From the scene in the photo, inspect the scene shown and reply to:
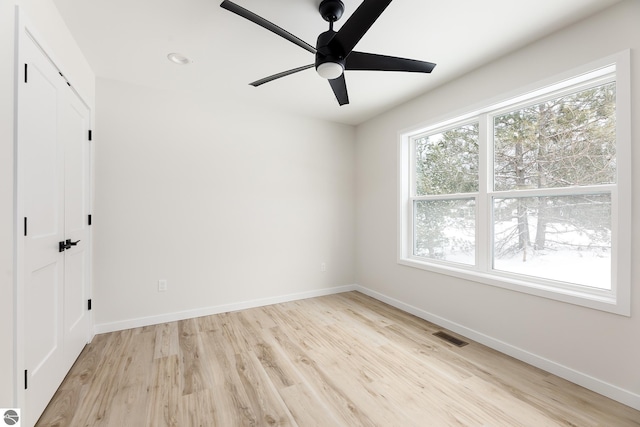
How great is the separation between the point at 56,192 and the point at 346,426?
2.40 metres

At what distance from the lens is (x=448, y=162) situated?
308cm

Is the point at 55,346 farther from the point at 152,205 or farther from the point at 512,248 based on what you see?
the point at 512,248

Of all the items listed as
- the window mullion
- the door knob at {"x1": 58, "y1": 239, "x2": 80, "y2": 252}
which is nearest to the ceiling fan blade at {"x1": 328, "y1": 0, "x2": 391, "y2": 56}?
the window mullion

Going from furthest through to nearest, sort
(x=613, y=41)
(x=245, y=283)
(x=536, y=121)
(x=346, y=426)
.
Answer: (x=245, y=283) < (x=536, y=121) < (x=613, y=41) < (x=346, y=426)

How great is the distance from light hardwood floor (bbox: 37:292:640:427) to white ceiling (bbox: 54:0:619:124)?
2.62 metres

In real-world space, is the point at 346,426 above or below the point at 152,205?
below

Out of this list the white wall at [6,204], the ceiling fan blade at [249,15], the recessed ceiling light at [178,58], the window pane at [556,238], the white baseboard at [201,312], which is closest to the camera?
the white wall at [6,204]

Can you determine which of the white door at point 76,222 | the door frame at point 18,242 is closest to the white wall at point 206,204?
the white door at point 76,222

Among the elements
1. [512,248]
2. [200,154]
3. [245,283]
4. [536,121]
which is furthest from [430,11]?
[245,283]

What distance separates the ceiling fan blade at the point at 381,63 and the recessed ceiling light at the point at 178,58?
1.59m

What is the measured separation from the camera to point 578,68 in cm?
194

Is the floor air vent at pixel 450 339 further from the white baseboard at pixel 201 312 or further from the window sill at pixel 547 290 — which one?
the white baseboard at pixel 201 312

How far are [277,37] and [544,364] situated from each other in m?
3.33

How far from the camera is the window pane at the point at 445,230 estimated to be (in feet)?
9.32
